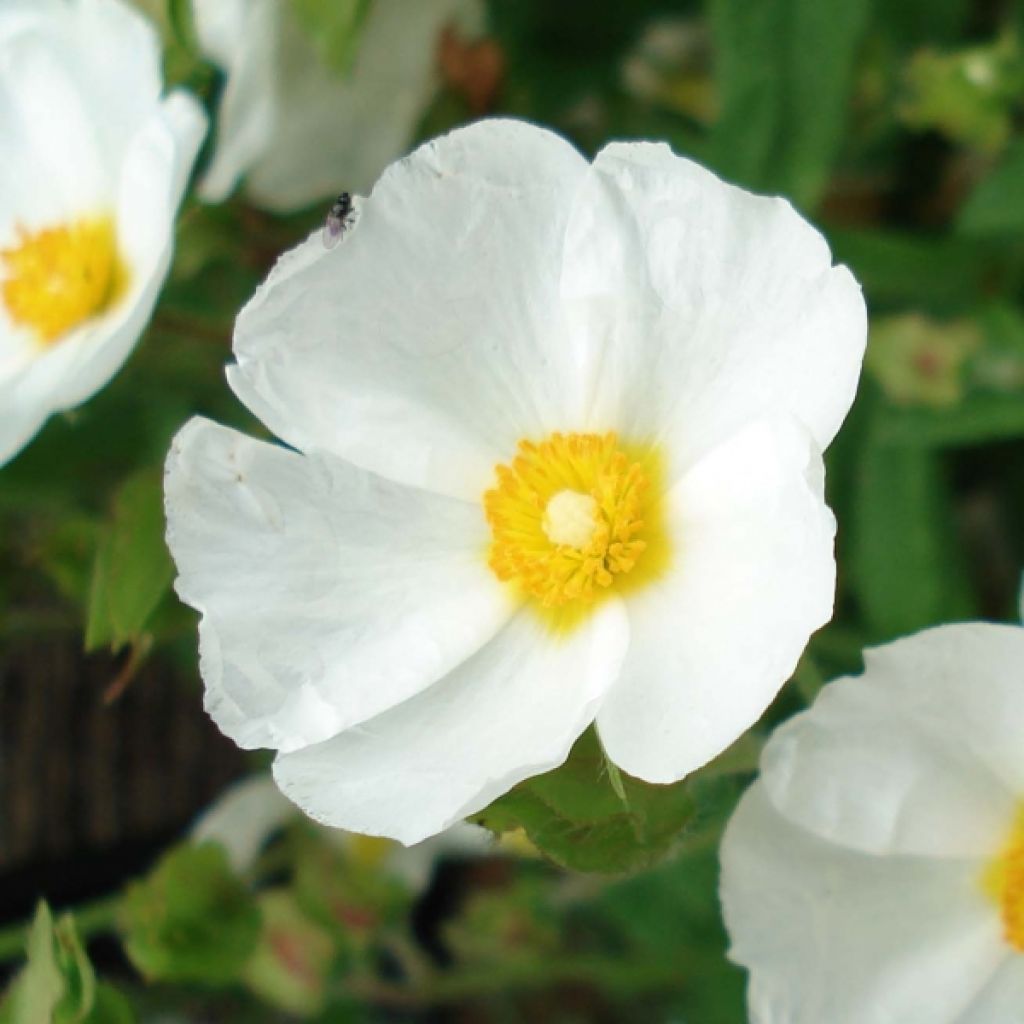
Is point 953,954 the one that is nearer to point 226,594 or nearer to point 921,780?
point 921,780

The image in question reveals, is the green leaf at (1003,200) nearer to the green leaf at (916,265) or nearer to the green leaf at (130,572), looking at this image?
the green leaf at (916,265)

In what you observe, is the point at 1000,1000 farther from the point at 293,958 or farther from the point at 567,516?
the point at 293,958

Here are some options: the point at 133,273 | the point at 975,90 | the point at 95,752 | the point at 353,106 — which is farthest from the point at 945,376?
the point at 95,752

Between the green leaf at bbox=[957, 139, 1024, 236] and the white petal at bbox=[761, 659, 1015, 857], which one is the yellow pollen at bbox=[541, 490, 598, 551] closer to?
the white petal at bbox=[761, 659, 1015, 857]

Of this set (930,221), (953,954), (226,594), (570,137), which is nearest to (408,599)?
(226,594)

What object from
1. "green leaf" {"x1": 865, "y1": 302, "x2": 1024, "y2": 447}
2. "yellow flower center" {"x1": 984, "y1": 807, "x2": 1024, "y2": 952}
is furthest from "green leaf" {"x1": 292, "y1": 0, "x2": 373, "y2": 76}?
"yellow flower center" {"x1": 984, "y1": 807, "x2": 1024, "y2": 952}

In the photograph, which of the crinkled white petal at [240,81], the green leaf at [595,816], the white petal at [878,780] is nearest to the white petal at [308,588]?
the green leaf at [595,816]
